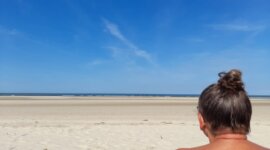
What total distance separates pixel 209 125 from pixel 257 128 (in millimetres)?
12782

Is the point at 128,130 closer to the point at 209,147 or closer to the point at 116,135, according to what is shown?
the point at 116,135

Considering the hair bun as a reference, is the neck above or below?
below

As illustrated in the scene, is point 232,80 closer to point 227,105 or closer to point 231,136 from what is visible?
point 227,105

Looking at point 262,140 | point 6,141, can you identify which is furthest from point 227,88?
point 262,140

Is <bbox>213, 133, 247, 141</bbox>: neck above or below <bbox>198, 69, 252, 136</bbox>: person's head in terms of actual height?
below

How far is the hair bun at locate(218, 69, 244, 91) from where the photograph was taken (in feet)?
5.43

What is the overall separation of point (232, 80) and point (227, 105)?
0.42 feet

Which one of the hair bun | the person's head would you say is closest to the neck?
the person's head

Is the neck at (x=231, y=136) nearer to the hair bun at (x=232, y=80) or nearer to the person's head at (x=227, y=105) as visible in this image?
the person's head at (x=227, y=105)

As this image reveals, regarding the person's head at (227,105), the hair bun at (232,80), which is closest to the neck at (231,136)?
the person's head at (227,105)

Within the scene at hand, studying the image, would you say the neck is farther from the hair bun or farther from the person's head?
the hair bun

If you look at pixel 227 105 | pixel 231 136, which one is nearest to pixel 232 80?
pixel 227 105

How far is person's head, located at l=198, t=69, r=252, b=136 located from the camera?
1.63 metres

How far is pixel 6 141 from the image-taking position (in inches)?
390
